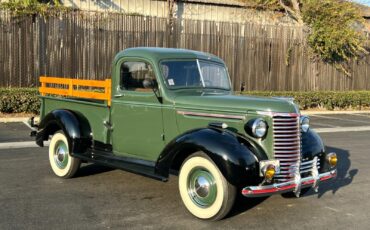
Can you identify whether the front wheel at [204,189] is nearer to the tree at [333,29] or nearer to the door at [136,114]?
the door at [136,114]

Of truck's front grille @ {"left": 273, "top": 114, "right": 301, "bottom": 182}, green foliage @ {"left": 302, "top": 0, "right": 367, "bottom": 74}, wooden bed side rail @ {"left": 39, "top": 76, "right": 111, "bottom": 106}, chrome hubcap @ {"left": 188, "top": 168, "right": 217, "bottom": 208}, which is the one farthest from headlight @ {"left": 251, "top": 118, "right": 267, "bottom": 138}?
green foliage @ {"left": 302, "top": 0, "right": 367, "bottom": 74}

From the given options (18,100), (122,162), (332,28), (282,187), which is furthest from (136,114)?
(332,28)

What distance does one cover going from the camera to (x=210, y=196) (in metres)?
5.09

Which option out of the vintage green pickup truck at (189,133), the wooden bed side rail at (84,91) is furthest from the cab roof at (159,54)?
the wooden bed side rail at (84,91)

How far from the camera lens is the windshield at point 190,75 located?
603 cm

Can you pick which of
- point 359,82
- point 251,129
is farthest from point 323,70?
point 251,129

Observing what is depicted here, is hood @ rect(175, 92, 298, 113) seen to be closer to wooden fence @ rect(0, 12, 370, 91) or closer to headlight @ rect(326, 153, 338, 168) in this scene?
headlight @ rect(326, 153, 338, 168)

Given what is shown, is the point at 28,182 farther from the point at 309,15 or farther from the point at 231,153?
the point at 309,15

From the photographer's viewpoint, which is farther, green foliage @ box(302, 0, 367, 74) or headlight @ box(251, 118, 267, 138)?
green foliage @ box(302, 0, 367, 74)

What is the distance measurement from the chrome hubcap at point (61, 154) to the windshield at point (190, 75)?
2132mm

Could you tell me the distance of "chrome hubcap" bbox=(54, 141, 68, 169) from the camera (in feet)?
22.9

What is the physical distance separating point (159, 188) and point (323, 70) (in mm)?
15576

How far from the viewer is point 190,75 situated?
618 cm

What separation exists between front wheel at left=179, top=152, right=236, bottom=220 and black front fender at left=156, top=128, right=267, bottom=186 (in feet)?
0.41
